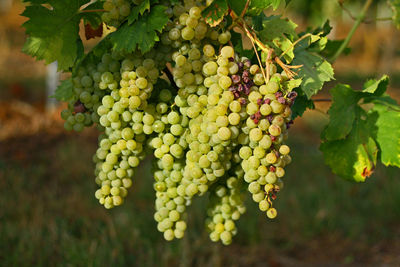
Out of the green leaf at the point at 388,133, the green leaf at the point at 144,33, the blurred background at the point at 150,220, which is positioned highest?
the green leaf at the point at 144,33

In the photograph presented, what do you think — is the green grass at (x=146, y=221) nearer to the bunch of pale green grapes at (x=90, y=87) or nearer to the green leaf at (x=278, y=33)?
the bunch of pale green grapes at (x=90, y=87)

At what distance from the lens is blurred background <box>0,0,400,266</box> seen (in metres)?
2.78

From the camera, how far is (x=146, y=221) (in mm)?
3262

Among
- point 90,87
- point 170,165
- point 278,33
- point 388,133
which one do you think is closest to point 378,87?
point 388,133

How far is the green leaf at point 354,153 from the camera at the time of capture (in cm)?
106

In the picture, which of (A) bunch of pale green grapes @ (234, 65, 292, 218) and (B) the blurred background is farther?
(B) the blurred background

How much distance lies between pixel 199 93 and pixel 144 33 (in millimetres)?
158

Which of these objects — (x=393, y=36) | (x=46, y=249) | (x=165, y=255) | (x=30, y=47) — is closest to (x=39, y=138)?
(x=46, y=249)

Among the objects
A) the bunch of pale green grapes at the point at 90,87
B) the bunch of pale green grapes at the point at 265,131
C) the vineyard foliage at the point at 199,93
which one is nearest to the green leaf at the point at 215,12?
the vineyard foliage at the point at 199,93

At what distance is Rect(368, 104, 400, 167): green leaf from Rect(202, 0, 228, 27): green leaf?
1.71 feet

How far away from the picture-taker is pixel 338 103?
105 cm

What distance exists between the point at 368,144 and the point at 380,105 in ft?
0.37

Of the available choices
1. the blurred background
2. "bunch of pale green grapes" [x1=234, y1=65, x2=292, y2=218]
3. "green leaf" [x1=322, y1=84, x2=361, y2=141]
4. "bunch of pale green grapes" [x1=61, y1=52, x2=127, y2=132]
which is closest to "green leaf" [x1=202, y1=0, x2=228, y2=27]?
"bunch of pale green grapes" [x1=234, y1=65, x2=292, y2=218]

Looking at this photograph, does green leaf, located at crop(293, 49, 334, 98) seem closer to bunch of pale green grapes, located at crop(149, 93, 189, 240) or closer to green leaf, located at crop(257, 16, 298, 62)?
green leaf, located at crop(257, 16, 298, 62)
